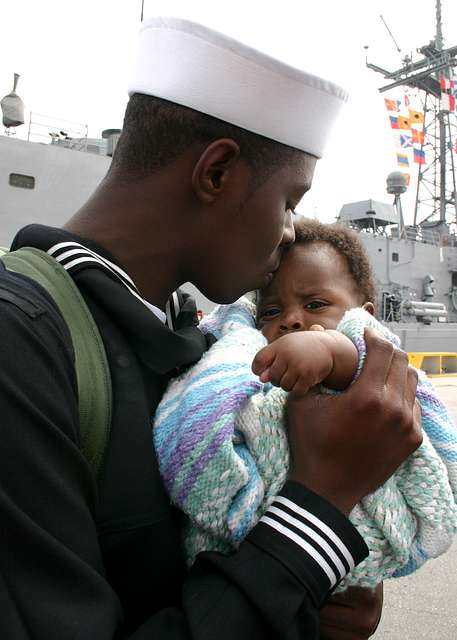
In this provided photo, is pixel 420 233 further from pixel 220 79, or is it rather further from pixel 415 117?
pixel 220 79

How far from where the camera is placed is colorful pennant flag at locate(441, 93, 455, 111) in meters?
19.2

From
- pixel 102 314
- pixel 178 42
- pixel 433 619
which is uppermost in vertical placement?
pixel 178 42

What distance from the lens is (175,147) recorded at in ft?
3.48

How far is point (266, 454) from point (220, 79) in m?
0.79

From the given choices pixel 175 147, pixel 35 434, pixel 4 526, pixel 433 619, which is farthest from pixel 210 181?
pixel 433 619

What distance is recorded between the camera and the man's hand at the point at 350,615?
941 millimetres

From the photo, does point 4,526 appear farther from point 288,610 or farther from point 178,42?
point 178,42

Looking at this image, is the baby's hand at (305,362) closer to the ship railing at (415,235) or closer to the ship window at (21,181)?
the ship window at (21,181)

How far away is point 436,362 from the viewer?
1318cm

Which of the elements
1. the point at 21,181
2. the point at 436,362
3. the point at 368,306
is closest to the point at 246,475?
the point at 368,306

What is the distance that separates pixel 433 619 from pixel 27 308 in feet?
7.12

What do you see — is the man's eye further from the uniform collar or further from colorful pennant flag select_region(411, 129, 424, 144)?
colorful pennant flag select_region(411, 129, 424, 144)

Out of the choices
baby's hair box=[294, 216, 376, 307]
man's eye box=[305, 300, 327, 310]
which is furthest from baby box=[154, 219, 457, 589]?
baby's hair box=[294, 216, 376, 307]

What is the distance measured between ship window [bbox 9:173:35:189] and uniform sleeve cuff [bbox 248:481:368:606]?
1101cm
